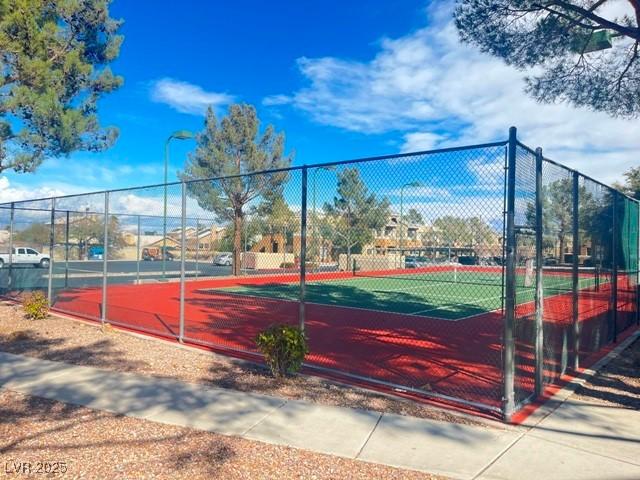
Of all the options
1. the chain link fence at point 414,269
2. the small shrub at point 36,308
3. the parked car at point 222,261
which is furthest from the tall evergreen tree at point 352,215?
the small shrub at point 36,308

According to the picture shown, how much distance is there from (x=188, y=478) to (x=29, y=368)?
4.43m

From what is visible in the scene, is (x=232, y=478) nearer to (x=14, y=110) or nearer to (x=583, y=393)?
(x=583, y=393)

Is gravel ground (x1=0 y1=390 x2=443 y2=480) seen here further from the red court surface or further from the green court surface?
the green court surface

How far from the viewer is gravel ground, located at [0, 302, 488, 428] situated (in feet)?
18.2

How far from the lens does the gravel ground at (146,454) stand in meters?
3.79

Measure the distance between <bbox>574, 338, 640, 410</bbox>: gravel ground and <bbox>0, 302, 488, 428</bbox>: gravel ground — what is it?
1.96 metres

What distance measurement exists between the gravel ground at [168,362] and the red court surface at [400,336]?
1.14 feet

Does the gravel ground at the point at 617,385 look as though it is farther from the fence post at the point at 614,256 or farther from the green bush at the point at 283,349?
the green bush at the point at 283,349

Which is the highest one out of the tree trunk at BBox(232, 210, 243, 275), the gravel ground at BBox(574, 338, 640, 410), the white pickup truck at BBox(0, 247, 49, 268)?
the tree trunk at BBox(232, 210, 243, 275)

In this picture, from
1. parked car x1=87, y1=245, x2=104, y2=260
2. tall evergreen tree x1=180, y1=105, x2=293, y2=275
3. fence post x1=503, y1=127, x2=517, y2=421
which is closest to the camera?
fence post x1=503, y1=127, x2=517, y2=421

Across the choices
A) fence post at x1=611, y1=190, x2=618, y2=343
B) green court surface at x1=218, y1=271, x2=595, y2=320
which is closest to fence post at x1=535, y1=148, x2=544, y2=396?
green court surface at x1=218, y1=271, x2=595, y2=320

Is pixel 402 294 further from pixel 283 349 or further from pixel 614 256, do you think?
pixel 283 349

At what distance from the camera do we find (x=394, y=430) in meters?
4.69

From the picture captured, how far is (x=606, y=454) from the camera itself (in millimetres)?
4246
